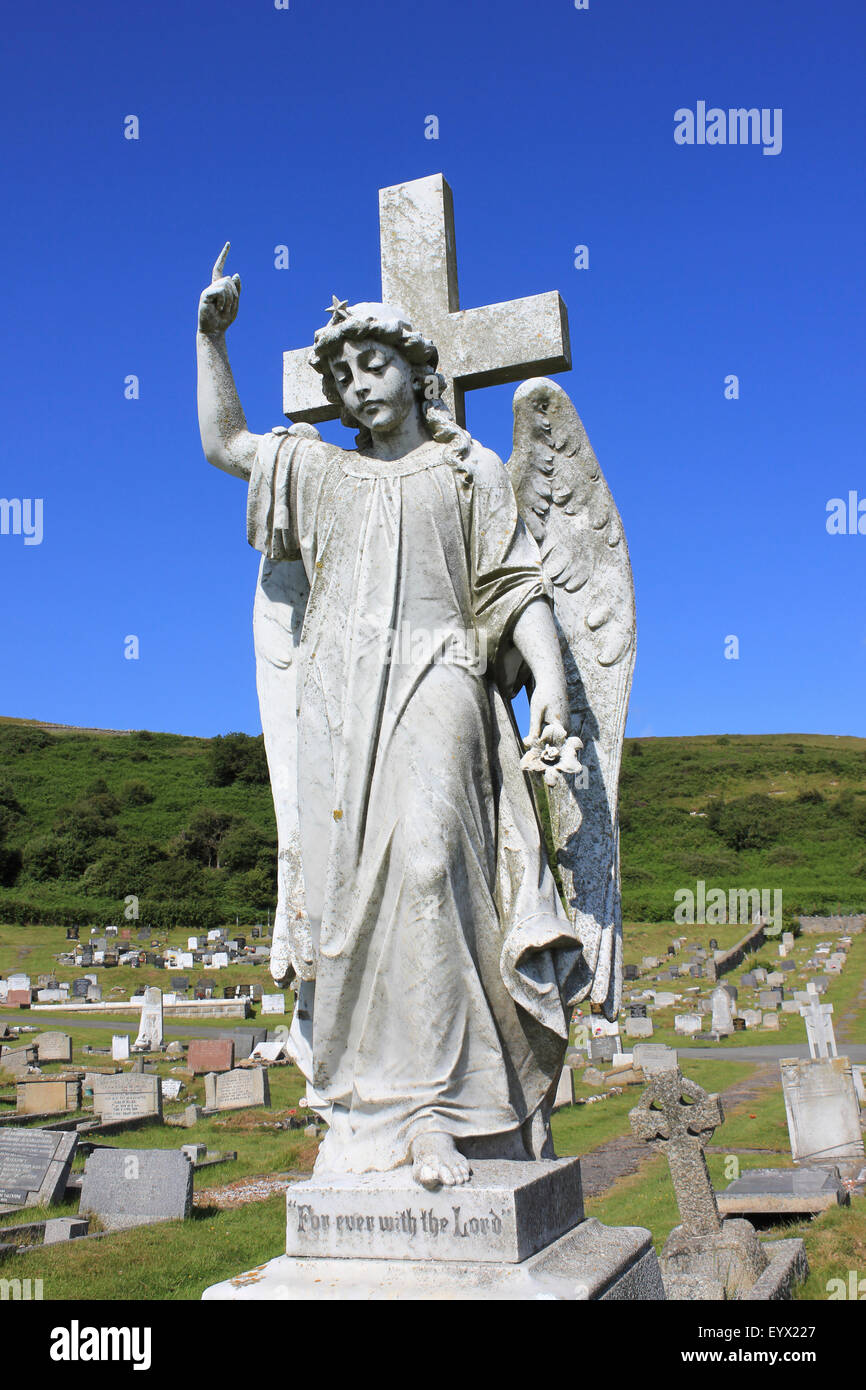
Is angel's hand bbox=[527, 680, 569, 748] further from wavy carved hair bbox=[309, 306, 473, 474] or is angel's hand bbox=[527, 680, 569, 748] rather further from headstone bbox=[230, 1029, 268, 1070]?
headstone bbox=[230, 1029, 268, 1070]

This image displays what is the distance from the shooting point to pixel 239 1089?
15.9 meters

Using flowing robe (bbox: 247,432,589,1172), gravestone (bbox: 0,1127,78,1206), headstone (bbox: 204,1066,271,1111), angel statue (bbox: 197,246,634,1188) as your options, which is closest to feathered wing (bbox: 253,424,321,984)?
angel statue (bbox: 197,246,634,1188)

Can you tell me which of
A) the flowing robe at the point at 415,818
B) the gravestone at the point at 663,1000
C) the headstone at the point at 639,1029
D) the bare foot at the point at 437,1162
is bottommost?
the gravestone at the point at 663,1000

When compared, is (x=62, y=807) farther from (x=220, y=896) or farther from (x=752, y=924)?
(x=752, y=924)

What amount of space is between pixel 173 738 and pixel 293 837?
102 metres

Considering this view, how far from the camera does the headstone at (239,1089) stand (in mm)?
15812

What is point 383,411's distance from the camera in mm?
3977

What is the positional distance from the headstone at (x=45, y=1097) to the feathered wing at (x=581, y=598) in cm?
1280

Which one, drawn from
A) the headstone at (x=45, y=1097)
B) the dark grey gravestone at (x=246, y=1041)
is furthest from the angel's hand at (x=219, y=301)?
the dark grey gravestone at (x=246, y=1041)

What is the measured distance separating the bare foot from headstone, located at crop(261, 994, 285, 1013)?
24.7 meters

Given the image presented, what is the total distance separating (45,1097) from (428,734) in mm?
13394

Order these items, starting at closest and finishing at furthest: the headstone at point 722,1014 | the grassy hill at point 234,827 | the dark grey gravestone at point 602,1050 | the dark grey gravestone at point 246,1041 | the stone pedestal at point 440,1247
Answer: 1. the stone pedestal at point 440,1247
2. the dark grey gravestone at point 602,1050
3. the dark grey gravestone at point 246,1041
4. the headstone at point 722,1014
5. the grassy hill at point 234,827

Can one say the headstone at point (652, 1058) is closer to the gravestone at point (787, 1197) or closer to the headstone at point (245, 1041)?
the headstone at point (245, 1041)

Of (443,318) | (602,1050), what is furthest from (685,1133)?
(602,1050)
